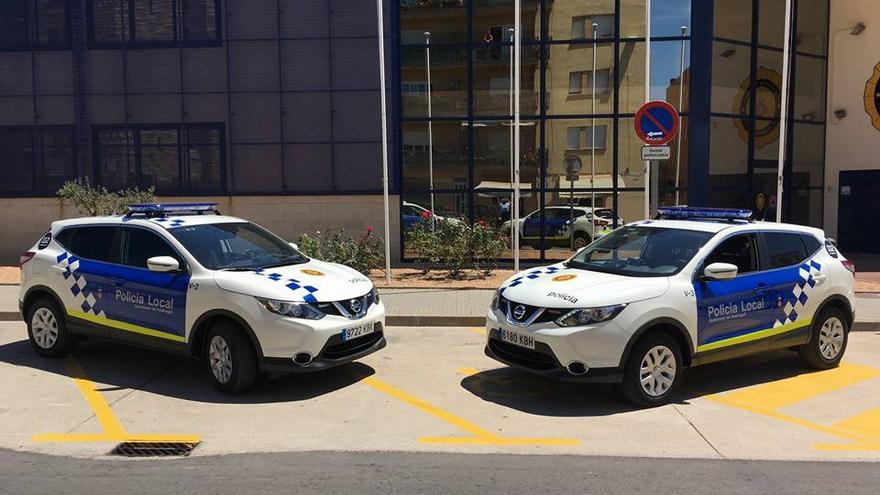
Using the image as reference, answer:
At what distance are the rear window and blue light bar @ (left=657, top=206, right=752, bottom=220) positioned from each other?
597 cm

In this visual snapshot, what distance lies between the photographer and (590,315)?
5637 mm

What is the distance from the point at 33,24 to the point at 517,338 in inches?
625

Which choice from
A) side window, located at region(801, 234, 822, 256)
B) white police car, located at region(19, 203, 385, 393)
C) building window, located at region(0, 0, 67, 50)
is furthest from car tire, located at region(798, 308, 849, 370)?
building window, located at region(0, 0, 67, 50)

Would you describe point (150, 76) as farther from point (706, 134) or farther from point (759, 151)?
point (759, 151)

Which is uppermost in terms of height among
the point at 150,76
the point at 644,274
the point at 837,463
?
the point at 150,76

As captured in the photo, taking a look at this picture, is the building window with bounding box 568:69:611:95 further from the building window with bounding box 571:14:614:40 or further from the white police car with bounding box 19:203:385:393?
the white police car with bounding box 19:203:385:393

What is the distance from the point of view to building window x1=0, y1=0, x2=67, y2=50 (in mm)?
16188

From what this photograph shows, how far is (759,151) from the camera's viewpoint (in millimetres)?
16625

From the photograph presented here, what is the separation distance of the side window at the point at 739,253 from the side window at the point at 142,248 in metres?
5.30

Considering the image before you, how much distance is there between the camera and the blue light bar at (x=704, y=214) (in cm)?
698

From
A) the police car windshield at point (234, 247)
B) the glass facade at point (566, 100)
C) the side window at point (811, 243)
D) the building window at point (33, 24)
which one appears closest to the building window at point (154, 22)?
the building window at point (33, 24)

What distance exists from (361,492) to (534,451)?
54.4 inches

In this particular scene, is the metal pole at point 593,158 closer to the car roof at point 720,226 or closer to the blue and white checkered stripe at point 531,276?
the car roof at point 720,226

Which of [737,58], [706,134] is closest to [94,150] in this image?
[706,134]
